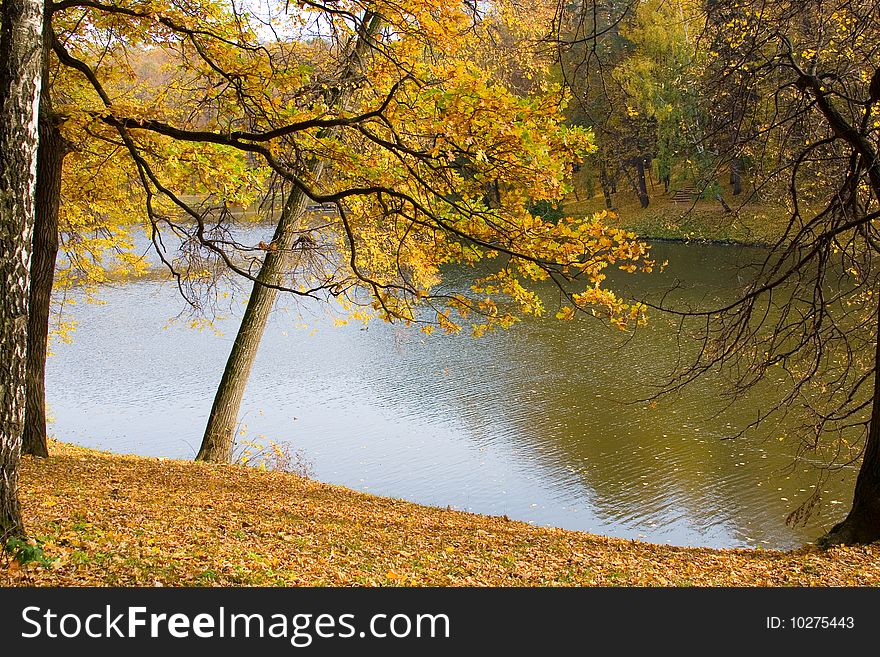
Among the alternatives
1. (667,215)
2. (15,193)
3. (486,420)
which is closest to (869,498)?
(15,193)

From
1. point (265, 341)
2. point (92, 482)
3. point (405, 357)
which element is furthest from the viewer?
point (265, 341)

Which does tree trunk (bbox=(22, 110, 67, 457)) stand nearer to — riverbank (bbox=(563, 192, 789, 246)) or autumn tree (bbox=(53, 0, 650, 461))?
autumn tree (bbox=(53, 0, 650, 461))

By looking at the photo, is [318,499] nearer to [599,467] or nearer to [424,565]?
[424,565]

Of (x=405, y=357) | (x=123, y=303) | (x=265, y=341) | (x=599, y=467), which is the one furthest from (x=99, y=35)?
(x=123, y=303)

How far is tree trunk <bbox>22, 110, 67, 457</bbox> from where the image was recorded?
6797 millimetres

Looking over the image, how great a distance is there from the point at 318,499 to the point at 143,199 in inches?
217

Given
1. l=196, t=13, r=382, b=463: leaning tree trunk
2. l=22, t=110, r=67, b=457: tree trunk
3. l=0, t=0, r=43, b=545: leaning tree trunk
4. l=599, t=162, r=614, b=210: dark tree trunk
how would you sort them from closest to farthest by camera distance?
l=0, t=0, r=43, b=545: leaning tree trunk < l=22, t=110, r=67, b=457: tree trunk < l=196, t=13, r=382, b=463: leaning tree trunk < l=599, t=162, r=614, b=210: dark tree trunk

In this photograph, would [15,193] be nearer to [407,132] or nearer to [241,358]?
[407,132]

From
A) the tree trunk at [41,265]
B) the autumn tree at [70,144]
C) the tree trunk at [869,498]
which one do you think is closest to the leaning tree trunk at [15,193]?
the autumn tree at [70,144]

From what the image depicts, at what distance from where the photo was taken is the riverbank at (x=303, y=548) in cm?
409

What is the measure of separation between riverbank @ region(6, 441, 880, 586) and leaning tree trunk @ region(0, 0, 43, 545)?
682 mm

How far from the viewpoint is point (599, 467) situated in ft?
37.8

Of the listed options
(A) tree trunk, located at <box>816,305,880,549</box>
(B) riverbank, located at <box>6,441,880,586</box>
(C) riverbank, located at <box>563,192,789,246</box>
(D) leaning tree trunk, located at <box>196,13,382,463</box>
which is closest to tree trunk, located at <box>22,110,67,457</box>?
(B) riverbank, located at <box>6,441,880,586</box>

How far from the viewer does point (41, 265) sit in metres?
7.03
